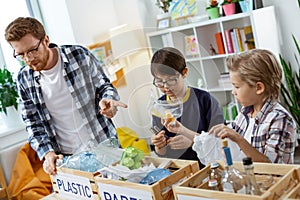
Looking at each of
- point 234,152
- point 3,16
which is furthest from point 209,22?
point 234,152

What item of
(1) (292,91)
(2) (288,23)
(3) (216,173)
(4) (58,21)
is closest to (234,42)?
(2) (288,23)

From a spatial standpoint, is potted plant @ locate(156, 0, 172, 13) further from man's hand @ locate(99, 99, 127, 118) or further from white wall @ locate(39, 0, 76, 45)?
man's hand @ locate(99, 99, 127, 118)

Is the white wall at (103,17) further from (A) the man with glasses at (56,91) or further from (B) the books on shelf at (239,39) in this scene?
A: (A) the man with glasses at (56,91)

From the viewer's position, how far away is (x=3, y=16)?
414 centimetres

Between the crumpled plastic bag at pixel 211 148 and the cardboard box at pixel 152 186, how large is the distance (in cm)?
6

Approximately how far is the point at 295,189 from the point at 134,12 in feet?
12.3

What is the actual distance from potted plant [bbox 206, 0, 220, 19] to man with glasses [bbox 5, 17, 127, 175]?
2.17m

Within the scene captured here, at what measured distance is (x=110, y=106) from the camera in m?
1.64

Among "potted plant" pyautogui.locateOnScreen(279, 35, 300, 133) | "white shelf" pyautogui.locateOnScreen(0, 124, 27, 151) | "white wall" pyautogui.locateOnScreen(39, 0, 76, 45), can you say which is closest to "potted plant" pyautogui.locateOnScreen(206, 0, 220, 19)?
"potted plant" pyautogui.locateOnScreen(279, 35, 300, 133)

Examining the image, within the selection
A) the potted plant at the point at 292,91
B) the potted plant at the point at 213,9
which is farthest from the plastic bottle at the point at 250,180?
the potted plant at the point at 213,9

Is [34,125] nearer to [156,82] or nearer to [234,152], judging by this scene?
[156,82]

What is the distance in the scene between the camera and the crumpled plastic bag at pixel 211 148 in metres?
1.38

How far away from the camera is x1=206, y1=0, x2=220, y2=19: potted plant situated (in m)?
4.06

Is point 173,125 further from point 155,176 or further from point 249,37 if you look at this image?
point 249,37
